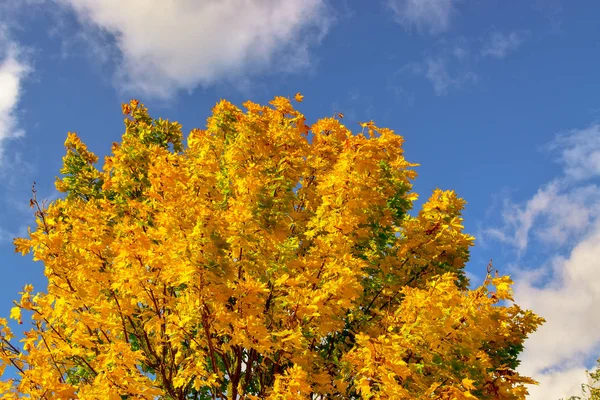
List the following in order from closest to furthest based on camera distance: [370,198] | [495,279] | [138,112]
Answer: [370,198] < [495,279] < [138,112]

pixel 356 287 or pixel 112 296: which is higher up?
pixel 112 296

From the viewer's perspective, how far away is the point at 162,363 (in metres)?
11.4

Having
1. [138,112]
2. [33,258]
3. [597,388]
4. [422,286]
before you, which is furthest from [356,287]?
[597,388]

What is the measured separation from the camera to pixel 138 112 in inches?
632

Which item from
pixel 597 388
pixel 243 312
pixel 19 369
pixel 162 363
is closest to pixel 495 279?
pixel 243 312

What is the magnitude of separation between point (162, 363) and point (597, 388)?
37305 mm

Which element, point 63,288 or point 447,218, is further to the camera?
point 447,218

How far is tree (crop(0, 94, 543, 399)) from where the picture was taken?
8938 mm

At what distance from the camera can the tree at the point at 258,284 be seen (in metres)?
8.94

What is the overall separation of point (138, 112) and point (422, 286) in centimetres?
997

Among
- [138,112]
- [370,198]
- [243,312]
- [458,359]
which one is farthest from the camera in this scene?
[138,112]

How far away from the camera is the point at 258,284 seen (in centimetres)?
891

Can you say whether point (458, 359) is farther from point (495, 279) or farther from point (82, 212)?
point (82, 212)

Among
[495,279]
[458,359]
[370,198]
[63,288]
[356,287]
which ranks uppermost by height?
[370,198]
